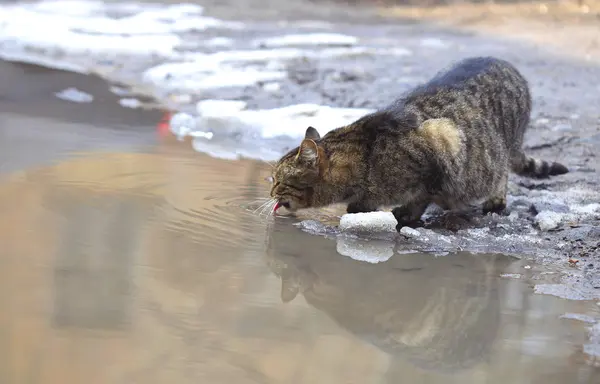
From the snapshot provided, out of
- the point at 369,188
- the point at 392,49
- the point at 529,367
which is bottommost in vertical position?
the point at 529,367

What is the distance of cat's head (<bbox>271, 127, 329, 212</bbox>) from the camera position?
13.2 ft

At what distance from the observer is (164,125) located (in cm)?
609

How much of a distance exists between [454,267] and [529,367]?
3.13 feet

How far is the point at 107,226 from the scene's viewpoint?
3.69 metres

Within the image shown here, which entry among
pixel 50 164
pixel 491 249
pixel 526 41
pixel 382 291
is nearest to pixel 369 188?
pixel 491 249

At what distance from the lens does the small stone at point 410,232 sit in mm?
3875

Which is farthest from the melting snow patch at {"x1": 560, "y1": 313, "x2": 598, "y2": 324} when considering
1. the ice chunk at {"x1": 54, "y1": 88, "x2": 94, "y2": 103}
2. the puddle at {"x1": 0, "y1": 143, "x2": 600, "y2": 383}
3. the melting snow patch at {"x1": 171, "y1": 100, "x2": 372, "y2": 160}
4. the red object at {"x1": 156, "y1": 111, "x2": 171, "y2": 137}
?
the ice chunk at {"x1": 54, "y1": 88, "x2": 94, "y2": 103}

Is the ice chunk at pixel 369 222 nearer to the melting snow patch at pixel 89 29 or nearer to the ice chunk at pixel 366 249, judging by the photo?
the ice chunk at pixel 366 249

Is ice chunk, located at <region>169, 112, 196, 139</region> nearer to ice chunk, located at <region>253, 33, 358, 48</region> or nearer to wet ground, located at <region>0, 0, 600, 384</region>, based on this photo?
wet ground, located at <region>0, 0, 600, 384</region>

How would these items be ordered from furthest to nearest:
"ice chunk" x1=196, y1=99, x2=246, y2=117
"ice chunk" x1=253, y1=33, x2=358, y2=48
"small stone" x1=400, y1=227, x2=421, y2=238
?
"ice chunk" x1=253, y1=33, x2=358, y2=48 < "ice chunk" x1=196, y1=99, x2=246, y2=117 < "small stone" x1=400, y1=227, x2=421, y2=238

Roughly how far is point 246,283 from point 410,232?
3.43 feet

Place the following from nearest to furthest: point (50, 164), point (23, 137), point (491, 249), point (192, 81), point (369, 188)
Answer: point (491, 249) < point (369, 188) < point (50, 164) < point (23, 137) < point (192, 81)

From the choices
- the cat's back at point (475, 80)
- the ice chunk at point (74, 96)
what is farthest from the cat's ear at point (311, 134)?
the ice chunk at point (74, 96)

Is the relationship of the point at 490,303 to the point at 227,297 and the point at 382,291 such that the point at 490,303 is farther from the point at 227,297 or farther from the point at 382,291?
the point at 227,297
